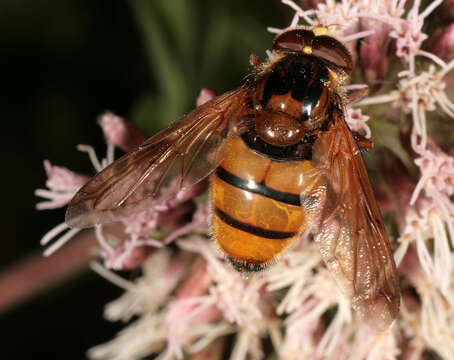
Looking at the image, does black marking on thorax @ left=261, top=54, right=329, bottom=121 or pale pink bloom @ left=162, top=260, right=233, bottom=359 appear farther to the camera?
pale pink bloom @ left=162, top=260, right=233, bottom=359

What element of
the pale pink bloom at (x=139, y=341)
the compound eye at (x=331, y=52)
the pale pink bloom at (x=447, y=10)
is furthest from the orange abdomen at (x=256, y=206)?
the pale pink bloom at (x=139, y=341)

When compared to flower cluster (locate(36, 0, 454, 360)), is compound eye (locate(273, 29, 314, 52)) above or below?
above

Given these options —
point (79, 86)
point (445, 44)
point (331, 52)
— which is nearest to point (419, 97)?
point (445, 44)

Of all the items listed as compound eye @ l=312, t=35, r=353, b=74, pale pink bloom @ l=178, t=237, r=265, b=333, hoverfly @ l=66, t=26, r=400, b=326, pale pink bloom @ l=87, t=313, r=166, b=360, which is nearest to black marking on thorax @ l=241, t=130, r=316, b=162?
hoverfly @ l=66, t=26, r=400, b=326

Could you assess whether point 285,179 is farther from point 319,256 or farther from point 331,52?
point 319,256

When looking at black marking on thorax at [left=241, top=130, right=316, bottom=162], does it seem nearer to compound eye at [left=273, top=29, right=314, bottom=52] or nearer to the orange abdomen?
the orange abdomen

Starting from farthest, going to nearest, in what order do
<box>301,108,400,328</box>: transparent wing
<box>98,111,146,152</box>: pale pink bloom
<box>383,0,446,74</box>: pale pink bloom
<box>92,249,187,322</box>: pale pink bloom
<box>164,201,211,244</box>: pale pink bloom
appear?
<box>92,249,187,322</box>: pale pink bloom
<box>98,111,146,152</box>: pale pink bloom
<box>164,201,211,244</box>: pale pink bloom
<box>383,0,446,74</box>: pale pink bloom
<box>301,108,400,328</box>: transparent wing

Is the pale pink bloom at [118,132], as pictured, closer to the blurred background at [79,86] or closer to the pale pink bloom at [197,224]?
the pale pink bloom at [197,224]
